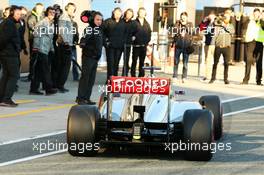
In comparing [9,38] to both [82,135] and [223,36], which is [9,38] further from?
[223,36]

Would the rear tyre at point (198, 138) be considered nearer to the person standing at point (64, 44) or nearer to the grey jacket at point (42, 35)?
the grey jacket at point (42, 35)

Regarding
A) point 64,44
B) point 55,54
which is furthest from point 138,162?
point 55,54

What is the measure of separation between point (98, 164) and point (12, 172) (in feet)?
3.46

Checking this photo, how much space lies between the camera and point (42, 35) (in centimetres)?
1678

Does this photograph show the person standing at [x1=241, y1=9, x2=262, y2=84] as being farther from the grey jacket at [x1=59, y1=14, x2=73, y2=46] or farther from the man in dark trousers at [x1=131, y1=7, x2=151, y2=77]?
the grey jacket at [x1=59, y1=14, x2=73, y2=46]

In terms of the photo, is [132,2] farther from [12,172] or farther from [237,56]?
[12,172]

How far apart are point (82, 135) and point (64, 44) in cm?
800

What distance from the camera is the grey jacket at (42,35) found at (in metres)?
16.7

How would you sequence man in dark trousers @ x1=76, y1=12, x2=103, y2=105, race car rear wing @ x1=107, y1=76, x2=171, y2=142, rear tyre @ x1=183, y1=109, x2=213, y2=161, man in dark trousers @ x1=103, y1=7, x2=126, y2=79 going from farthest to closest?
man in dark trousers @ x1=103, y1=7, x2=126, y2=79, man in dark trousers @ x1=76, y1=12, x2=103, y2=105, race car rear wing @ x1=107, y1=76, x2=171, y2=142, rear tyre @ x1=183, y1=109, x2=213, y2=161

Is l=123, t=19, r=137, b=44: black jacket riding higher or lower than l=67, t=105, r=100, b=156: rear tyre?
higher

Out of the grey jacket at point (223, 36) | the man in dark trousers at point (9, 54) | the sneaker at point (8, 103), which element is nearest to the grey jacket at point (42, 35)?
the man in dark trousers at point (9, 54)

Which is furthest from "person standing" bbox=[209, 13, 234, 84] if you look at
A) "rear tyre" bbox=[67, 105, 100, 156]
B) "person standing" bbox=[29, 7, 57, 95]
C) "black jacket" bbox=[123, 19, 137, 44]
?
"rear tyre" bbox=[67, 105, 100, 156]

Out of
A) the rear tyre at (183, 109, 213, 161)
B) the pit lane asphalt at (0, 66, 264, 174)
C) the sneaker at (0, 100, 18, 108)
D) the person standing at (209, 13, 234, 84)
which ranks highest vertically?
the person standing at (209, 13, 234, 84)

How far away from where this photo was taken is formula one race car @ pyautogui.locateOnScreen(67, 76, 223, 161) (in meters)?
9.68
